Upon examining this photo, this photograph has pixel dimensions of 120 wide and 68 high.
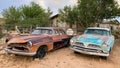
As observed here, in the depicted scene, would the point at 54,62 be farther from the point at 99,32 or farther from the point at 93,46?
the point at 99,32

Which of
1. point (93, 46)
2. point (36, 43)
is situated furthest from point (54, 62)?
point (93, 46)

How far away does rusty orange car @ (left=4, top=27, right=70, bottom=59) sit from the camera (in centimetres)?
577

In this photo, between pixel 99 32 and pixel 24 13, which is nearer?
pixel 99 32

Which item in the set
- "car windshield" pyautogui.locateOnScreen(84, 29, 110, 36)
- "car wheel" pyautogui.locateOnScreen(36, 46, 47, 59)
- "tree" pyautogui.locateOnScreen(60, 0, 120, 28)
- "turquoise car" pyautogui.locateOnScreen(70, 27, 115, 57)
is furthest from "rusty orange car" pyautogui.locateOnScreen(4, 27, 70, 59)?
"tree" pyautogui.locateOnScreen(60, 0, 120, 28)

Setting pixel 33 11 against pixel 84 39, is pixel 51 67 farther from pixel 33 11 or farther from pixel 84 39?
pixel 33 11

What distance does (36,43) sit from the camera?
6.01m

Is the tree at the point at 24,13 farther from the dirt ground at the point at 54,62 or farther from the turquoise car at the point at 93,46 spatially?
the dirt ground at the point at 54,62

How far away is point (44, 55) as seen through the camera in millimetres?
6828

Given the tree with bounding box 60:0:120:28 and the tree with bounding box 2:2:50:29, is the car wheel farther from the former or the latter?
the tree with bounding box 2:2:50:29

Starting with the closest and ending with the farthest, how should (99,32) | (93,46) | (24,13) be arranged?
(93,46)
(99,32)
(24,13)

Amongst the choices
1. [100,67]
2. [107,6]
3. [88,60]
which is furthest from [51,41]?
[107,6]

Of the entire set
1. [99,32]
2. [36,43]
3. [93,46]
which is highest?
[99,32]

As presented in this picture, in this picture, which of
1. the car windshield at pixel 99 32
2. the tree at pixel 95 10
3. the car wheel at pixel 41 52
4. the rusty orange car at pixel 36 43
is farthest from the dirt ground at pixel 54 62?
the tree at pixel 95 10

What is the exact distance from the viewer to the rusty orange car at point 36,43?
227 inches
